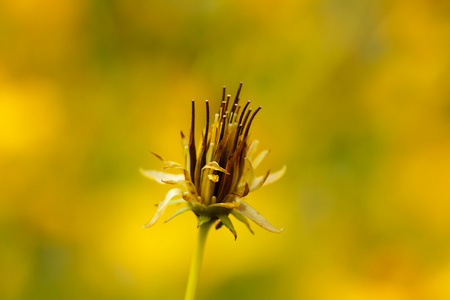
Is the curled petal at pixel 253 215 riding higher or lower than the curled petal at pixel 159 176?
lower

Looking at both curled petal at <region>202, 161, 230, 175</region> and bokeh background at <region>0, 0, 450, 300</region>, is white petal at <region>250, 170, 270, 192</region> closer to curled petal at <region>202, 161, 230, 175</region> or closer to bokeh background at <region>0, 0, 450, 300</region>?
curled petal at <region>202, 161, 230, 175</region>

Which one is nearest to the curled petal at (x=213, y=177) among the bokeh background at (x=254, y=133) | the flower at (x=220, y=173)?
the flower at (x=220, y=173)

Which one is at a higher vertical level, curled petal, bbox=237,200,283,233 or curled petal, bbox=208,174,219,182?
curled petal, bbox=208,174,219,182

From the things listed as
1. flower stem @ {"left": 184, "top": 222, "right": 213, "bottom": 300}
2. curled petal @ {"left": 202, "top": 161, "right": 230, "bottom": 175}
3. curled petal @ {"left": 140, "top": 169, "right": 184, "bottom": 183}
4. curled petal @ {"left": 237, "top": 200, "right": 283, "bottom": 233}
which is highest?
curled petal @ {"left": 202, "top": 161, "right": 230, "bottom": 175}

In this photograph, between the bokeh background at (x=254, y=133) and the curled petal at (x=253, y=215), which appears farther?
the bokeh background at (x=254, y=133)

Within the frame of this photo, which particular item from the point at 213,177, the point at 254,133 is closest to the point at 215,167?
the point at 213,177

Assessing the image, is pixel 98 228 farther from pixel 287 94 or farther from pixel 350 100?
pixel 350 100

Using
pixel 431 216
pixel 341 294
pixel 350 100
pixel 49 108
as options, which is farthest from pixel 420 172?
pixel 49 108

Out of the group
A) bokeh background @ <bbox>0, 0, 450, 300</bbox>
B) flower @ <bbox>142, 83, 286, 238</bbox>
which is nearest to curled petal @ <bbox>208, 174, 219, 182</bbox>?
flower @ <bbox>142, 83, 286, 238</bbox>

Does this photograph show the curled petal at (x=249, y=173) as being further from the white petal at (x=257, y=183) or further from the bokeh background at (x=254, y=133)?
the bokeh background at (x=254, y=133)

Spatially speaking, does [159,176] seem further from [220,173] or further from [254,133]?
[254,133]
